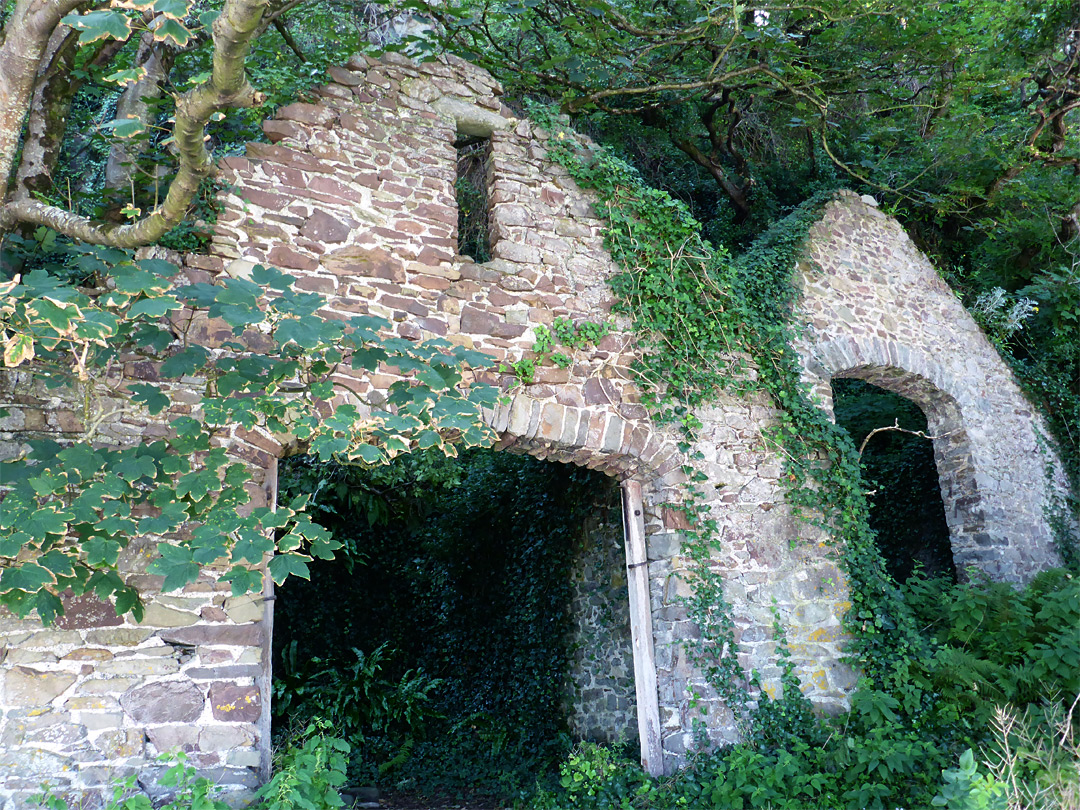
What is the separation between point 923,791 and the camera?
488 cm

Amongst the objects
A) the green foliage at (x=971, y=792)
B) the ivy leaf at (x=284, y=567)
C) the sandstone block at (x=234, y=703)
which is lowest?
the green foliage at (x=971, y=792)

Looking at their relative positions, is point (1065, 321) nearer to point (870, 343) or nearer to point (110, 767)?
point (870, 343)

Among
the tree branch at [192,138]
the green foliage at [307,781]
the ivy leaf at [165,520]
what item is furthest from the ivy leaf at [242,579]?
the tree branch at [192,138]

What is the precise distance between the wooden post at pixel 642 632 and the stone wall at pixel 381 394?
6 centimetres

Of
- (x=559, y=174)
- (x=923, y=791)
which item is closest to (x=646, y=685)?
(x=923, y=791)

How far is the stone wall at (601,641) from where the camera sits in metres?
7.02

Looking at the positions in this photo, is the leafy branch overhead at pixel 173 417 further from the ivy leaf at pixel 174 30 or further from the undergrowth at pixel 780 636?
the undergrowth at pixel 780 636

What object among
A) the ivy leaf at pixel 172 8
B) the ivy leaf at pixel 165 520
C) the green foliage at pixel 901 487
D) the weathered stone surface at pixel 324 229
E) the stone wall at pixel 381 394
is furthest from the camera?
the green foliage at pixel 901 487

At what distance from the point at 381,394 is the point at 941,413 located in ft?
18.2

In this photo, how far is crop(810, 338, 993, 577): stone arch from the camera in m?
6.90

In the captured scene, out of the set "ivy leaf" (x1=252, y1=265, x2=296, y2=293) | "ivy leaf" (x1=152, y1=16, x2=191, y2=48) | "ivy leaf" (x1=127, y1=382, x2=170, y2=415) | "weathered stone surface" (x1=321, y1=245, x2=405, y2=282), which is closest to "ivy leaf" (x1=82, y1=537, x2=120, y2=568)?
"ivy leaf" (x1=127, y1=382, x2=170, y2=415)

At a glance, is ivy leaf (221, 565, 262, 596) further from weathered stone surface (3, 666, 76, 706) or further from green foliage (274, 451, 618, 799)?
green foliage (274, 451, 618, 799)

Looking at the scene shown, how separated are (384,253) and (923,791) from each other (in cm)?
480

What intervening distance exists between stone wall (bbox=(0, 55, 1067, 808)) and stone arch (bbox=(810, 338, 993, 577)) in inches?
4.5
